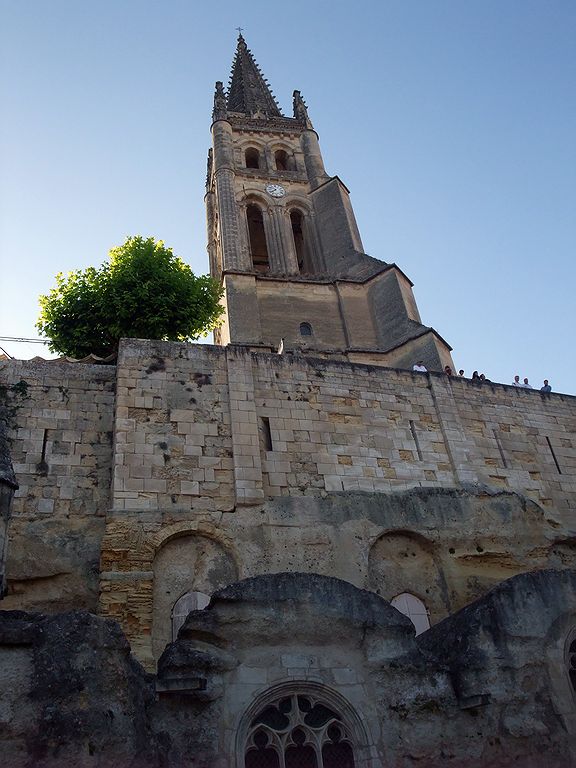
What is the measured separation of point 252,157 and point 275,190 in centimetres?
436

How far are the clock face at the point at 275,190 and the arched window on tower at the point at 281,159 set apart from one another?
308 cm

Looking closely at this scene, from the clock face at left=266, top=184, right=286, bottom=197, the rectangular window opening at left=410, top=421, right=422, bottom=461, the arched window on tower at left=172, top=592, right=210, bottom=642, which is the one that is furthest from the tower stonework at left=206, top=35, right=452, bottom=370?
the arched window on tower at left=172, top=592, right=210, bottom=642

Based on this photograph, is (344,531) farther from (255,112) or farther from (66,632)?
(255,112)

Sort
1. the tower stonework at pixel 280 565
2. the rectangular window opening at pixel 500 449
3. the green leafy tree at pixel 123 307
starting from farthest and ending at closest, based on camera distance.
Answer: the green leafy tree at pixel 123 307 < the rectangular window opening at pixel 500 449 < the tower stonework at pixel 280 565

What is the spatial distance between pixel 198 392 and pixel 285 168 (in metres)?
26.8

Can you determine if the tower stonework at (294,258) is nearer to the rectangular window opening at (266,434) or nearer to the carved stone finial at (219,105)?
the carved stone finial at (219,105)

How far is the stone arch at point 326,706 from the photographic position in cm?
675

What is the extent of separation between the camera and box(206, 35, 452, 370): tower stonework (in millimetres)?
25766

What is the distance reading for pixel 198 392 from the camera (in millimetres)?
12945

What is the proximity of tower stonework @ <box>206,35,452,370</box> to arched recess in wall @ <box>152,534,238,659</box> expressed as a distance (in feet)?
42.4

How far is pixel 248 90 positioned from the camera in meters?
43.4

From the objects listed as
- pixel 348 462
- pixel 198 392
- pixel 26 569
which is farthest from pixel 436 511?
pixel 26 569

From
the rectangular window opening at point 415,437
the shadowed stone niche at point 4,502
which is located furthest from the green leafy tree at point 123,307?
the shadowed stone niche at point 4,502

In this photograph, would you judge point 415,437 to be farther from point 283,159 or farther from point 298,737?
point 283,159
